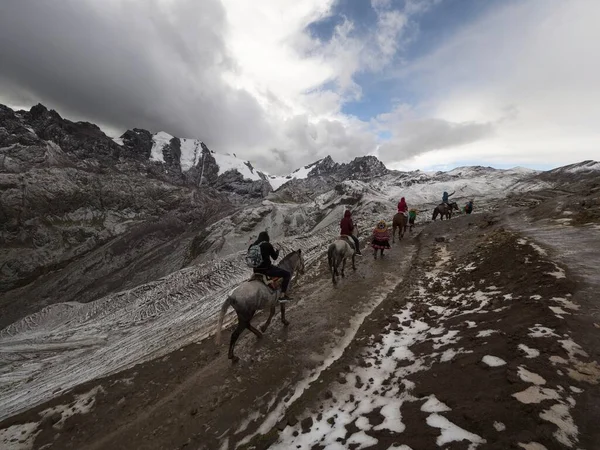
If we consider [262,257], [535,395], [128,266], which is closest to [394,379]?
[535,395]

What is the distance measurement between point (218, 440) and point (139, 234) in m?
204

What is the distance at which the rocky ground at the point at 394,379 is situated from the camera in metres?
5.49

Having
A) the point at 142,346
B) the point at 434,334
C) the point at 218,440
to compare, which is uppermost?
the point at 434,334

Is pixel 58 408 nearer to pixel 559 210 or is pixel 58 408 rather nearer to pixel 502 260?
pixel 502 260

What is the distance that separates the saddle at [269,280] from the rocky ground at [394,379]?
218 centimetres

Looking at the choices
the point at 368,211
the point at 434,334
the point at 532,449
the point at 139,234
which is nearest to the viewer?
the point at 532,449

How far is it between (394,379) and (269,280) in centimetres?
624

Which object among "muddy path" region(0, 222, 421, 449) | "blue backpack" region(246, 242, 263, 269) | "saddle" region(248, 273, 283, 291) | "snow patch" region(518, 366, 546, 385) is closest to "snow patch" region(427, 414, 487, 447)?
"snow patch" region(518, 366, 546, 385)

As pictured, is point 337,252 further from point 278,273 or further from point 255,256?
point 255,256

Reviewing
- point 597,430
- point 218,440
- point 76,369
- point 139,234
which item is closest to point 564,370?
point 597,430

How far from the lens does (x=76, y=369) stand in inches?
1098

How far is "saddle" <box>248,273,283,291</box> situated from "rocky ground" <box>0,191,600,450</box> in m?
2.18

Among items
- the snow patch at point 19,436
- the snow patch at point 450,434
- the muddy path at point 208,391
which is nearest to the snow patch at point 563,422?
the snow patch at point 450,434

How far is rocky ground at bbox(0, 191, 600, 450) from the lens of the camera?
549 centimetres
